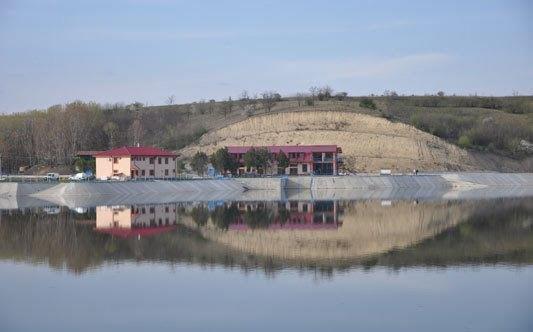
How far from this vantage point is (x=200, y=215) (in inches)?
1857

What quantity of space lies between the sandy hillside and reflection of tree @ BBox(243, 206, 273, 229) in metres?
53.3

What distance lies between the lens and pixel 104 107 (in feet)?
503

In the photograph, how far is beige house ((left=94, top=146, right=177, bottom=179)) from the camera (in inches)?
2965

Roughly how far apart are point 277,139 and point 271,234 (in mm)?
73832

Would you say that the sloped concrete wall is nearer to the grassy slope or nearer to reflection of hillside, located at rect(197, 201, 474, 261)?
reflection of hillside, located at rect(197, 201, 474, 261)

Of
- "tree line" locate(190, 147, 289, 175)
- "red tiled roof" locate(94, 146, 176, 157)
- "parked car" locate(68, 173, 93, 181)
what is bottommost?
"parked car" locate(68, 173, 93, 181)

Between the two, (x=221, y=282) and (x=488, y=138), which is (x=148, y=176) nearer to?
(x=221, y=282)

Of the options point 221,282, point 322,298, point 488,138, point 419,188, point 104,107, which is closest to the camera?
point 322,298

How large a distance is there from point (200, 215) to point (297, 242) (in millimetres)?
14493

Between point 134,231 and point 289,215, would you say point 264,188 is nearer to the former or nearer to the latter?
point 289,215

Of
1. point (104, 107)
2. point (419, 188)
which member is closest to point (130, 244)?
point (419, 188)

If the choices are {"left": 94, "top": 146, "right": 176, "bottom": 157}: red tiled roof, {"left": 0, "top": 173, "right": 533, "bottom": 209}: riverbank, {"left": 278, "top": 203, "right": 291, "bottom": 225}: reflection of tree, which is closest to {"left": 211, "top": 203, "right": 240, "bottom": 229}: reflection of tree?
{"left": 278, "top": 203, "right": 291, "bottom": 225}: reflection of tree

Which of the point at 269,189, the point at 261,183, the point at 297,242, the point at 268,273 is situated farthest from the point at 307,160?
the point at 268,273

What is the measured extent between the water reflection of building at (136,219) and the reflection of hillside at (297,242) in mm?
857
